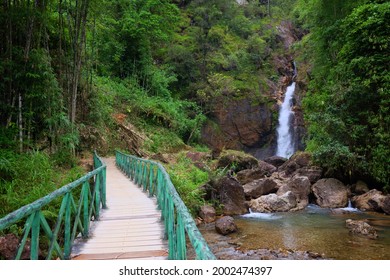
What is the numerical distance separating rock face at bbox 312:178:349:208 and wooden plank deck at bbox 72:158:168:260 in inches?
311

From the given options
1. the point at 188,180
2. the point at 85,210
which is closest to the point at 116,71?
the point at 188,180

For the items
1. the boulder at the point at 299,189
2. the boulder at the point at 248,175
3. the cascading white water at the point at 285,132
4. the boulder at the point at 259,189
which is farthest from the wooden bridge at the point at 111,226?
the cascading white water at the point at 285,132

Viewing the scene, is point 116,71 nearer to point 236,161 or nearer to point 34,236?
point 236,161

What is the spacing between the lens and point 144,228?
572 centimetres

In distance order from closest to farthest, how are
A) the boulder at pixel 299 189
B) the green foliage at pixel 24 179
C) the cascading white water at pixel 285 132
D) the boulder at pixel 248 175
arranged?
the green foliage at pixel 24 179
the boulder at pixel 299 189
the boulder at pixel 248 175
the cascading white water at pixel 285 132

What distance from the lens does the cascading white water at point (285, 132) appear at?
27.1 m

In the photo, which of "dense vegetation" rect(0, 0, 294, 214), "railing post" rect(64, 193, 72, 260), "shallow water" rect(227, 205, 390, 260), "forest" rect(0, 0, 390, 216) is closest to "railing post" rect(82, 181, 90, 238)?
"railing post" rect(64, 193, 72, 260)

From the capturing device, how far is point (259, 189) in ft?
46.4

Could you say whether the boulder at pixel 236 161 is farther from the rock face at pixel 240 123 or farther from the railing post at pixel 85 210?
the railing post at pixel 85 210

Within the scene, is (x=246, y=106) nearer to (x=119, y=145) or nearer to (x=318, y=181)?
(x=119, y=145)

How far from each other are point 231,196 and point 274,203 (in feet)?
5.60

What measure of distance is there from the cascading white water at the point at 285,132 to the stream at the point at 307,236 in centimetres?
1509

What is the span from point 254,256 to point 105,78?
1885cm
